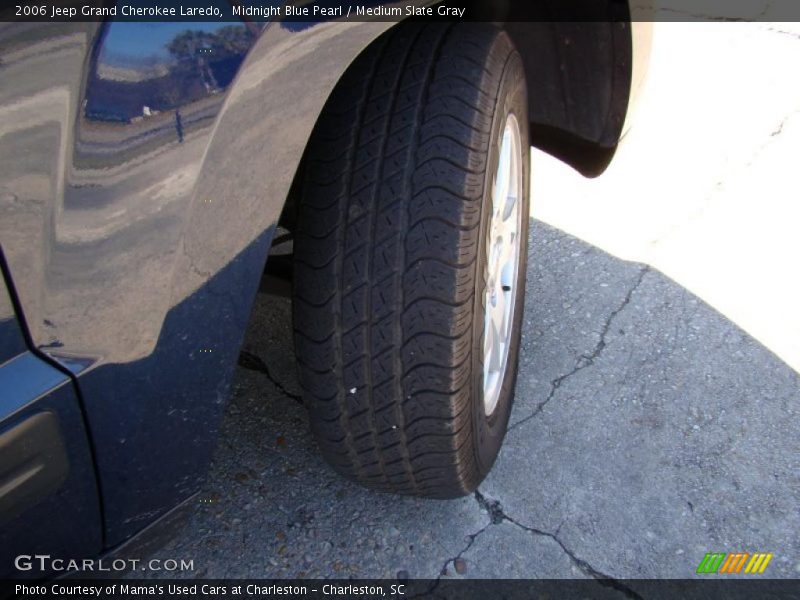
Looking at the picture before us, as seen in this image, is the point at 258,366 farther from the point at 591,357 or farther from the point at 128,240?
the point at 128,240

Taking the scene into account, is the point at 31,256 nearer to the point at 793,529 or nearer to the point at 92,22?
the point at 92,22

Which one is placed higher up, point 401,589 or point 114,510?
point 114,510

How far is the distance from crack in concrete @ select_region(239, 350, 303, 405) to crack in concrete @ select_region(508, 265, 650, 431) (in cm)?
59

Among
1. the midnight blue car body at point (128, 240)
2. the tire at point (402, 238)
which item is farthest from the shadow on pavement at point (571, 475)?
the midnight blue car body at point (128, 240)

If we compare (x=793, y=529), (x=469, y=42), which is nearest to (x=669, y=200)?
(x=793, y=529)

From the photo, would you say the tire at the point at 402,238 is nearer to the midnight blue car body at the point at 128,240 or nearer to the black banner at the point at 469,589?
the midnight blue car body at the point at 128,240

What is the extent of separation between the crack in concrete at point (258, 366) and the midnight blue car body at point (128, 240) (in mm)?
948

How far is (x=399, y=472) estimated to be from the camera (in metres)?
1.71

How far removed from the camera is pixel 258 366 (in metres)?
2.29

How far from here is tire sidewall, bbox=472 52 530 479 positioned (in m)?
1.55

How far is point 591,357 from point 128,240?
5.37 feet

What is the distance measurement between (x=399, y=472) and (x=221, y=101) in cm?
92

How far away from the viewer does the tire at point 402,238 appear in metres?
1.47

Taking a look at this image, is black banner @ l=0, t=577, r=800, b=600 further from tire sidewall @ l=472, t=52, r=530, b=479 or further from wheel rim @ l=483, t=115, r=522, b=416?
wheel rim @ l=483, t=115, r=522, b=416
